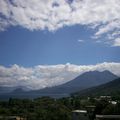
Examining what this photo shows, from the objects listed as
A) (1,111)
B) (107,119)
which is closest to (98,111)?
(1,111)

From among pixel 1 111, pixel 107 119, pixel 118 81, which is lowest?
pixel 107 119

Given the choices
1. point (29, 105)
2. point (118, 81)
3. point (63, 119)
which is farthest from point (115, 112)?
point (118, 81)

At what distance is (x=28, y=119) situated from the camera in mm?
34938

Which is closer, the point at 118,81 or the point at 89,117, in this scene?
the point at 89,117

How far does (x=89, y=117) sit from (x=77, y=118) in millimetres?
2480

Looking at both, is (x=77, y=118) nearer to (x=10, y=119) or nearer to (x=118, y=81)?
(x=10, y=119)

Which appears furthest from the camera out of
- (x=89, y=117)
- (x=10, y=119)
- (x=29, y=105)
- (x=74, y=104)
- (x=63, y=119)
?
(x=74, y=104)

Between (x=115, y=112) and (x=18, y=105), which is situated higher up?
(x=18, y=105)

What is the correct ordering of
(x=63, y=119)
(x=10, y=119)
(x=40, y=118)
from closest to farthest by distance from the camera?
(x=10, y=119), (x=63, y=119), (x=40, y=118)

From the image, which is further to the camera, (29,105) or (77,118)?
(29,105)

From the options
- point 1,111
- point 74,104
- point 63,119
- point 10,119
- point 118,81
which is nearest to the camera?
point 10,119

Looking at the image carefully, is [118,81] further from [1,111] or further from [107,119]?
[107,119]

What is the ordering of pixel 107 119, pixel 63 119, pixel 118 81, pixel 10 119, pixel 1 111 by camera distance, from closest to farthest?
pixel 107 119 < pixel 10 119 < pixel 63 119 < pixel 1 111 < pixel 118 81

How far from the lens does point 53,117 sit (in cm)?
3462
